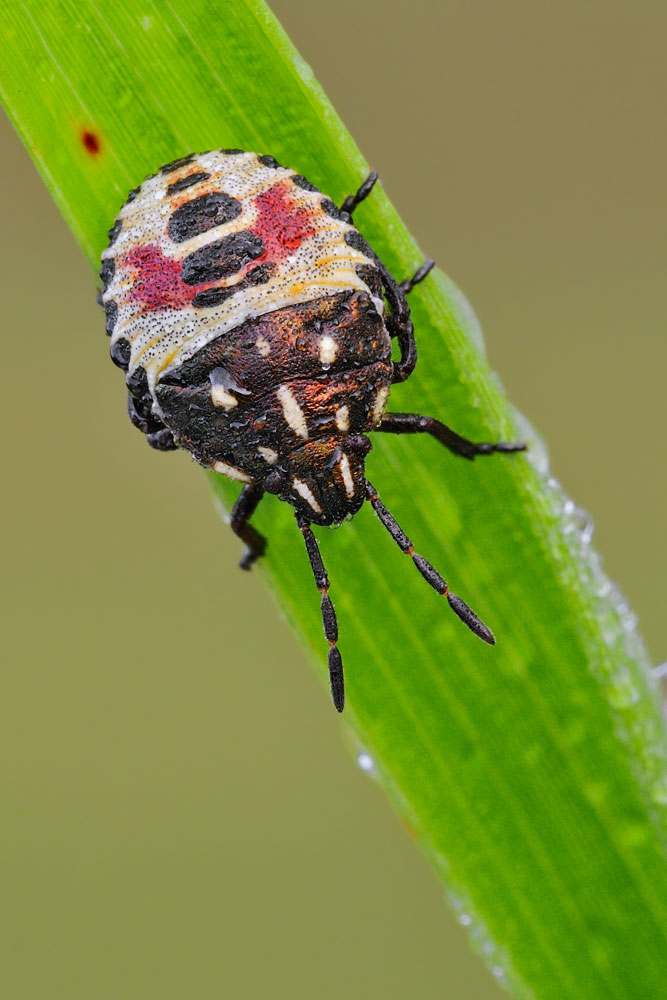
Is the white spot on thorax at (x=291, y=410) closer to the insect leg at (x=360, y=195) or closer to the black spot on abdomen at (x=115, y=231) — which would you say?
the insect leg at (x=360, y=195)

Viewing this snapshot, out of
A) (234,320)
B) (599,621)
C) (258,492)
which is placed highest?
(234,320)

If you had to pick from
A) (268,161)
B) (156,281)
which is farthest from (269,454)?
(268,161)

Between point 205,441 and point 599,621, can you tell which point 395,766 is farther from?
point 205,441

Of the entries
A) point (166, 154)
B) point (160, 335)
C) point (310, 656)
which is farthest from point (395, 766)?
point (166, 154)

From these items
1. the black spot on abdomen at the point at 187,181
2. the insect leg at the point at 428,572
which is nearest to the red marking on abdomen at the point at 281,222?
the black spot on abdomen at the point at 187,181

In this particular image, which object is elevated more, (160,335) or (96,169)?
(96,169)

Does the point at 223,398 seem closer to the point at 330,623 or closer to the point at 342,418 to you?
the point at 342,418

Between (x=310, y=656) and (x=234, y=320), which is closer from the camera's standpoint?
(x=234, y=320)
